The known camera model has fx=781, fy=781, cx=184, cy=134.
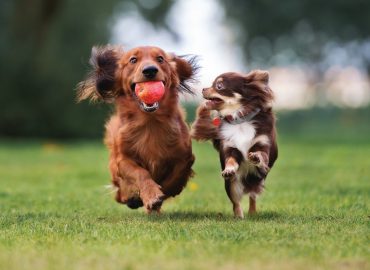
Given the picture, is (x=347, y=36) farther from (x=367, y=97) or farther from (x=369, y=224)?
(x=369, y=224)

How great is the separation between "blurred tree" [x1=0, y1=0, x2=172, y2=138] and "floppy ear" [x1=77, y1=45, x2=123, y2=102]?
533 inches

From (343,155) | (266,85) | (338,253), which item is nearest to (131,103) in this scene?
(266,85)

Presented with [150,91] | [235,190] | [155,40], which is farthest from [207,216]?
[155,40]

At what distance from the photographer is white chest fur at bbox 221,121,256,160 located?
19.3ft

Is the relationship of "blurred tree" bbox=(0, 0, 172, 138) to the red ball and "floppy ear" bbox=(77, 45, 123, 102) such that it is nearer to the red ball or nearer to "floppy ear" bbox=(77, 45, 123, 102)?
"floppy ear" bbox=(77, 45, 123, 102)

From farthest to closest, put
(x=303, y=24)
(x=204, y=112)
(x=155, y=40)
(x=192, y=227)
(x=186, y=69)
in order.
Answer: (x=155, y=40), (x=303, y=24), (x=186, y=69), (x=204, y=112), (x=192, y=227)

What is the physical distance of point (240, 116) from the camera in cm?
602

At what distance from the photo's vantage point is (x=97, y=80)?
675 centimetres

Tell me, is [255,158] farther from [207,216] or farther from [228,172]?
[207,216]

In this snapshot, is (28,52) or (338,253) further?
(28,52)

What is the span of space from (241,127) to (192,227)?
1.01m

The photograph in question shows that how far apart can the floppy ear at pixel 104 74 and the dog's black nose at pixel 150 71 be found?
63cm

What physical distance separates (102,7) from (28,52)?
21.8ft

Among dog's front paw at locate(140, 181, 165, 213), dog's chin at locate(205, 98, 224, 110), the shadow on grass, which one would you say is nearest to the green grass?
the shadow on grass
